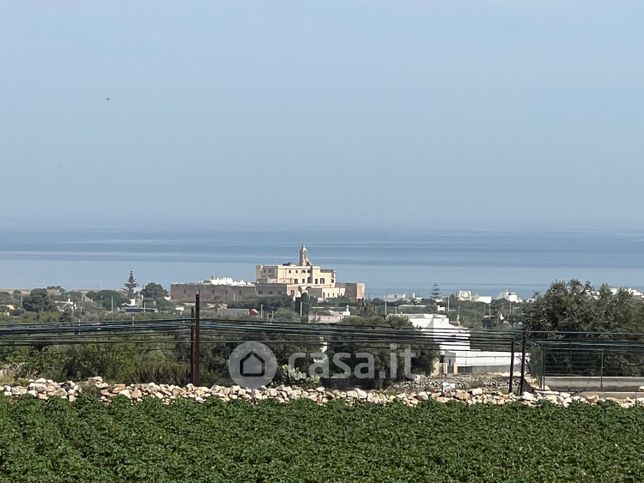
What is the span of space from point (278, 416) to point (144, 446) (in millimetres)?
2311

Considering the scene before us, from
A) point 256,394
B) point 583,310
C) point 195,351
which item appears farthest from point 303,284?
point 256,394

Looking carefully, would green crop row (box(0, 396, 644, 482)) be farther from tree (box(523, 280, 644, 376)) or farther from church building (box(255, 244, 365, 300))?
church building (box(255, 244, 365, 300))

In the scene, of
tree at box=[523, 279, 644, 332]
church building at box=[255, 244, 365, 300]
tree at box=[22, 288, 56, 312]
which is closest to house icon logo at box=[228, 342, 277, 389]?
tree at box=[523, 279, 644, 332]

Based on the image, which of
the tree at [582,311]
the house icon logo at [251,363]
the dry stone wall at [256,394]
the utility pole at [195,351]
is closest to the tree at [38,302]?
the tree at [582,311]

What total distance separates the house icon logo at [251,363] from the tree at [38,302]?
21296mm

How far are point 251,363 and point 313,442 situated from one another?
6804mm

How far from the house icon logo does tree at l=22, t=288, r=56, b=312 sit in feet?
69.9

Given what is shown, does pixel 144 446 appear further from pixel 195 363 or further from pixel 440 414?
pixel 195 363

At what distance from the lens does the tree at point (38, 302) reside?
37322 mm

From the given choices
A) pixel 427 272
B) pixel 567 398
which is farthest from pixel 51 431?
pixel 427 272

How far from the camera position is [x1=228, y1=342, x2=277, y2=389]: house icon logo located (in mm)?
15779

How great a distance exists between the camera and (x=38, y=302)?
38.7m

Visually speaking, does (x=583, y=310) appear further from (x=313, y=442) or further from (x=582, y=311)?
(x=313, y=442)

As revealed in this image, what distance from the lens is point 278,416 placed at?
11.3 m
